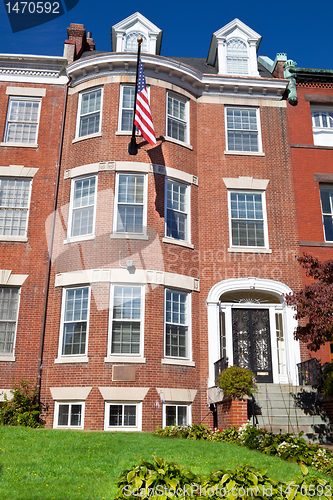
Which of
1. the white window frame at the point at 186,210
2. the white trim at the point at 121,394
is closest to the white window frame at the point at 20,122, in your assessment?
the white window frame at the point at 186,210

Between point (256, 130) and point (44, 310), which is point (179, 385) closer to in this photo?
point (44, 310)

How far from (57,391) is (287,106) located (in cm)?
1348

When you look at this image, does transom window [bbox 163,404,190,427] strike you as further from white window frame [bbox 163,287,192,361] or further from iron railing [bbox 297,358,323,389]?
iron railing [bbox 297,358,323,389]

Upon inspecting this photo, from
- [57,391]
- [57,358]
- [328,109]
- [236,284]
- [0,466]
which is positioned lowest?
[0,466]

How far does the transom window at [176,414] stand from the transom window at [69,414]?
2.48 m

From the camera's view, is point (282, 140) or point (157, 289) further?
point (282, 140)

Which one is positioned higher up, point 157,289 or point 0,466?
point 157,289

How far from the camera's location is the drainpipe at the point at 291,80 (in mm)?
18812

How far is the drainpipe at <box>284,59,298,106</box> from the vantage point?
18.8 metres

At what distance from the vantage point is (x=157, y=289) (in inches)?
593

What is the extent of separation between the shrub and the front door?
3292 mm

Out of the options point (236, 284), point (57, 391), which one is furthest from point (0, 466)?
point (236, 284)

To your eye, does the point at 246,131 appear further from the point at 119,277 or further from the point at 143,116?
the point at 119,277

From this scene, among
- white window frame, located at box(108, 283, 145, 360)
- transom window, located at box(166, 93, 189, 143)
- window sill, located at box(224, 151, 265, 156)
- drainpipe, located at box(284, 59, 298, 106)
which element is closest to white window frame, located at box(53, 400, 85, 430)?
white window frame, located at box(108, 283, 145, 360)
